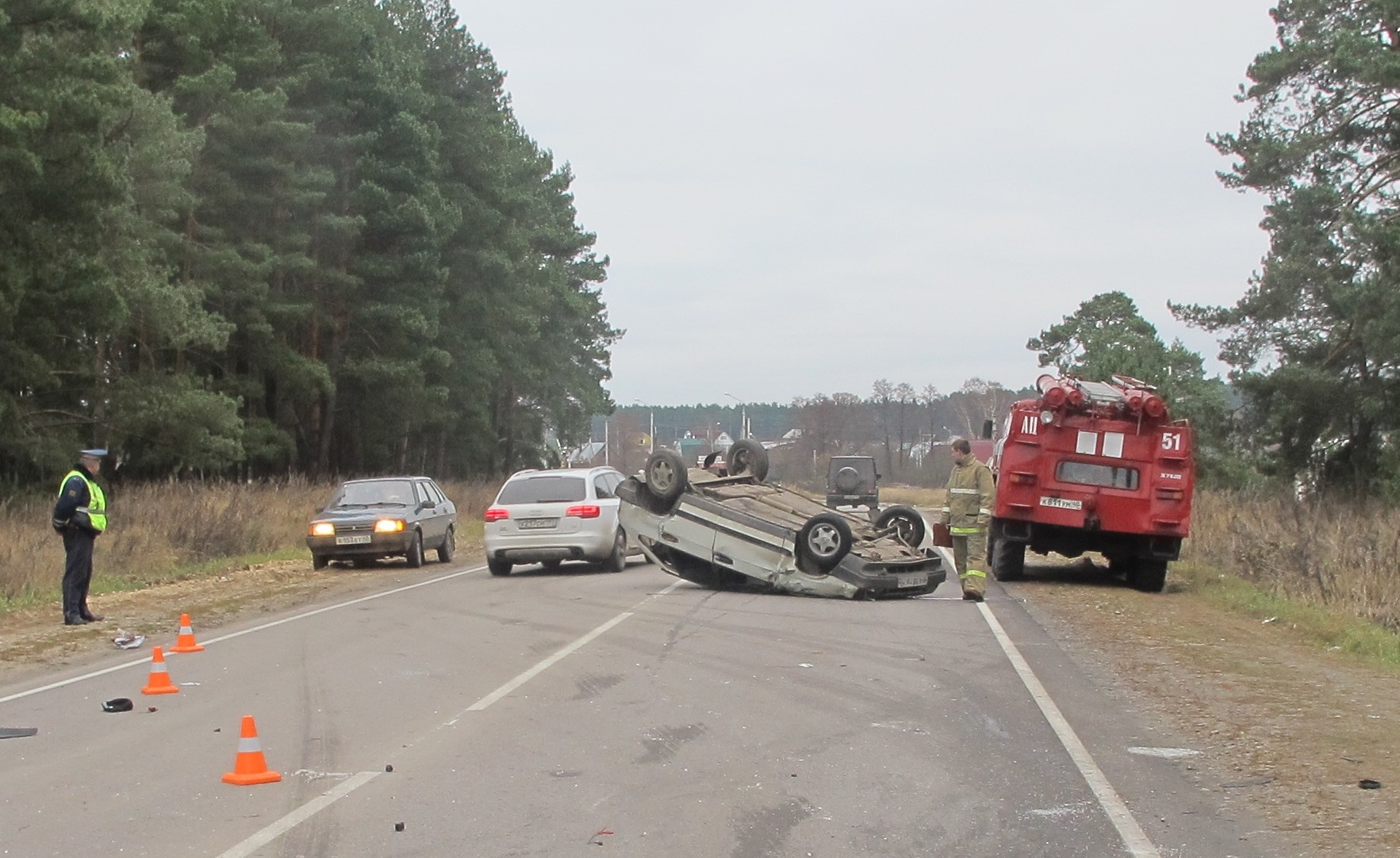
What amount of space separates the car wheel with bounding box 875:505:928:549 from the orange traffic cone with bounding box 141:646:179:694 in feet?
35.4

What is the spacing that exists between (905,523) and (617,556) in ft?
16.6

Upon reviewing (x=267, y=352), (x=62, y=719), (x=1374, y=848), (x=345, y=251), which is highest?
(x=345, y=251)

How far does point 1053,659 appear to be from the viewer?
12.6m

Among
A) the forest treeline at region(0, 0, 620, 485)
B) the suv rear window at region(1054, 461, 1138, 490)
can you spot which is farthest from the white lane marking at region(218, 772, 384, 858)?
the forest treeline at region(0, 0, 620, 485)

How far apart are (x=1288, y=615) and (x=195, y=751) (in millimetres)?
12224

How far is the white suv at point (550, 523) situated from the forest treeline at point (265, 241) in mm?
10338

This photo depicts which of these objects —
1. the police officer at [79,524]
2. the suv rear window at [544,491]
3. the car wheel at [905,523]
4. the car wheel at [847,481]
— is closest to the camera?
the police officer at [79,524]

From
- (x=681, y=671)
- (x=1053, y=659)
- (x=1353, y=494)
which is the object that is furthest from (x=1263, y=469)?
(x=681, y=671)

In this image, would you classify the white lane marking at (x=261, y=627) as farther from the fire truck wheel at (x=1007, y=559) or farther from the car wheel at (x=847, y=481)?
the car wheel at (x=847, y=481)

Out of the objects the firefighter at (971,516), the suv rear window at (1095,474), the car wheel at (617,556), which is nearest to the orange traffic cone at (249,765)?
the firefighter at (971,516)

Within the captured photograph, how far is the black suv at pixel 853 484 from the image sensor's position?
144 feet

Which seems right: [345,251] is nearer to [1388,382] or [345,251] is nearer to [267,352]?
[267,352]

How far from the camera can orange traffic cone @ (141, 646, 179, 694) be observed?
35.3 ft

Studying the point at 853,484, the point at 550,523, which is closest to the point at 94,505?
the point at 550,523
